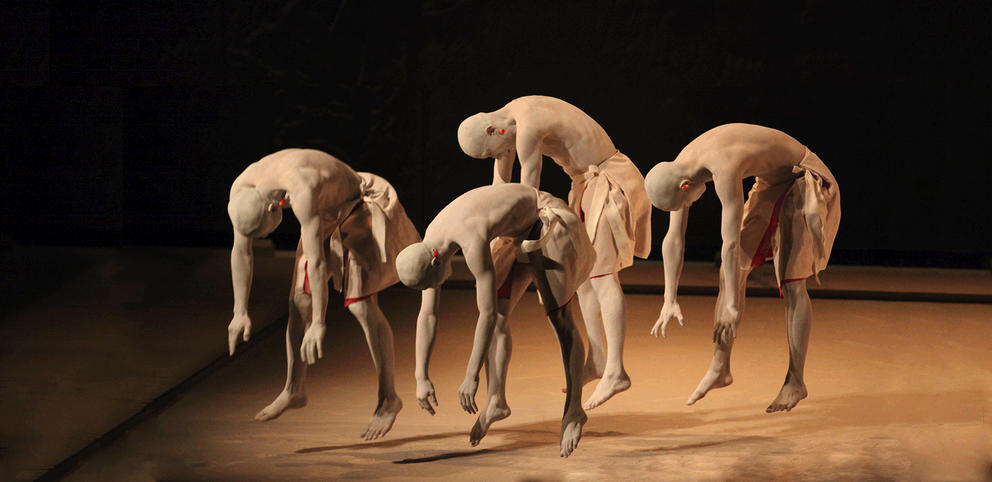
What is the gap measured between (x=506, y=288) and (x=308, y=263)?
75 centimetres

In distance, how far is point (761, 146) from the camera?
17.8 feet

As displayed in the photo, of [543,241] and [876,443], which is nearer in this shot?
[543,241]

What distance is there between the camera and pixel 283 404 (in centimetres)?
520

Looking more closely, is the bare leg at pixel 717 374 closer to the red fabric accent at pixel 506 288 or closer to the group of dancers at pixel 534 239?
the group of dancers at pixel 534 239

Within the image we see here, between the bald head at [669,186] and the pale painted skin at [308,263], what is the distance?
3.96ft

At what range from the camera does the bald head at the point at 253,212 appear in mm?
4672

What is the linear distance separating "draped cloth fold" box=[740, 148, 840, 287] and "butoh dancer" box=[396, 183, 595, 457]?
1051 millimetres

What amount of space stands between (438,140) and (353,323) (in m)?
2.91

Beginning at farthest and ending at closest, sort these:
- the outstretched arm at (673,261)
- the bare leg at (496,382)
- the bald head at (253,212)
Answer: the outstretched arm at (673,261)
the bare leg at (496,382)
the bald head at (253,212)

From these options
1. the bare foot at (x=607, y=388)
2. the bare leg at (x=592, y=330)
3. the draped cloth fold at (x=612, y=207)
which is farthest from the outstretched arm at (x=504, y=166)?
the bare foot at (x=607, y=388)

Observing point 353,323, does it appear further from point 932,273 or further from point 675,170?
point 932,273

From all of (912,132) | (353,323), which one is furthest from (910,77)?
(353,323)

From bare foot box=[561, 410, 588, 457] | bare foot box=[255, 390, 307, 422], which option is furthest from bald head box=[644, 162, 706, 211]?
bare foot box=[255, 390, 307, 422]

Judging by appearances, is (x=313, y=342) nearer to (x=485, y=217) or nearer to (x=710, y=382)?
(x=485, y=217)
